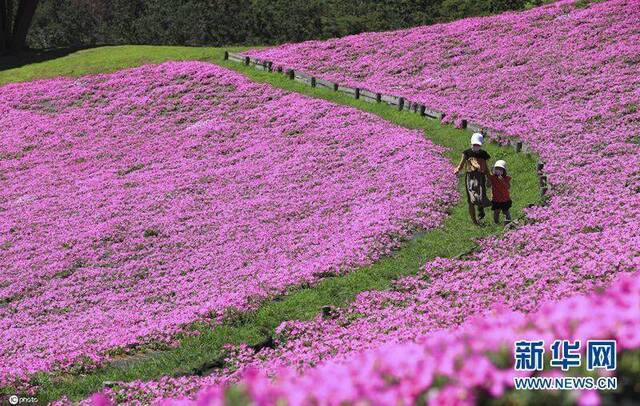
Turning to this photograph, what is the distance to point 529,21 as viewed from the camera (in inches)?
1908

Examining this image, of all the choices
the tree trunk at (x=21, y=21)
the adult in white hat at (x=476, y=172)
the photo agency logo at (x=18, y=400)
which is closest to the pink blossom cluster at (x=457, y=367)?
the photo agency logo at (x=18, y=400)

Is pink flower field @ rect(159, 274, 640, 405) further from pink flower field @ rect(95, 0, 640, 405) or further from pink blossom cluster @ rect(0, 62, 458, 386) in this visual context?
pink blossom cluster @ rect(0, 62, 458, 386)

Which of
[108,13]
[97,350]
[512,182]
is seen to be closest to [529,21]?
[512,182]

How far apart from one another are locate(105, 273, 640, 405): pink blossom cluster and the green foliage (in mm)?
76209

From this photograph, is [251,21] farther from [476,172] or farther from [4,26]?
[476,172]

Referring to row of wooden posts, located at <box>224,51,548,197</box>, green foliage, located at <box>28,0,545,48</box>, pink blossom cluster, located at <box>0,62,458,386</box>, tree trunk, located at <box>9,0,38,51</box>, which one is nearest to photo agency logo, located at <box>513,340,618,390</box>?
pink blossom cluster, located at <box>0,62,458,386</box>

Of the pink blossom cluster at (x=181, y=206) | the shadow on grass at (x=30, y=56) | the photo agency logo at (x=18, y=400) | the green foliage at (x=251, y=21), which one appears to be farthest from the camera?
the green foliage at (x=251, y=21)

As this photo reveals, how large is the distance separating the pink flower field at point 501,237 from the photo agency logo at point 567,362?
0.08m

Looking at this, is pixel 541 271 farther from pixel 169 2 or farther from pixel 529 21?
pixel 169 2

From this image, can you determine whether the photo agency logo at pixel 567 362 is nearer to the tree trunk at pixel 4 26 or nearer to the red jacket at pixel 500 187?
the red jacket at pixel 500 187

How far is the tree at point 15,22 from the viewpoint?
65.1m

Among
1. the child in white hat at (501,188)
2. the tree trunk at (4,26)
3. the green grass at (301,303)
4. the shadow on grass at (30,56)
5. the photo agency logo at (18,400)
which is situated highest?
the tree trunk at (4,26)

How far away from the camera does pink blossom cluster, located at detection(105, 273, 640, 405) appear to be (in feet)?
15.5

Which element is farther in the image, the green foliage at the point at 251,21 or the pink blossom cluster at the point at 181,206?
the green foliage at the point at 251,21
